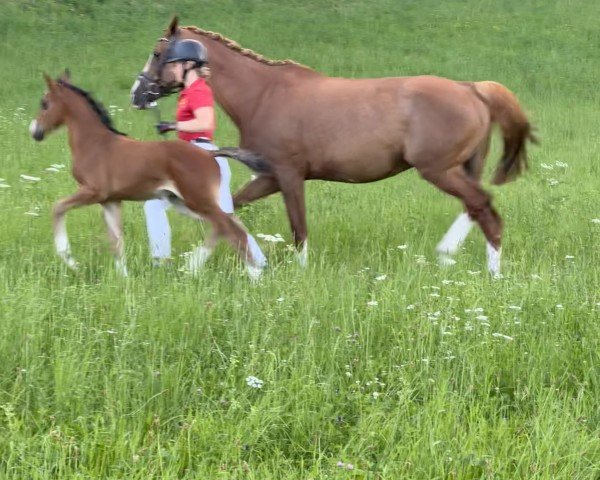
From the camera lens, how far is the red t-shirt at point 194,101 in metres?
7.23

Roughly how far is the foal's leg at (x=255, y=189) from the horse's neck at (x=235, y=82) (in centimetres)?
54

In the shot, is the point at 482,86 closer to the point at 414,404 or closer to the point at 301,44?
the point at 414,404

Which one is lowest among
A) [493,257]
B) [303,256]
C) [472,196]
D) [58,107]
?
[493,257]

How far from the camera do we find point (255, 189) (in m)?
7.87

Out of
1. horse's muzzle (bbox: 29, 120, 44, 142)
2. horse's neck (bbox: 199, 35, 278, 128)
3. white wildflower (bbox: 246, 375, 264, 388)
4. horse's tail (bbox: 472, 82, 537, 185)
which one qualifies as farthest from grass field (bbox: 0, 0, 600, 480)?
horse's neck (bbox: 199, 35, 278, 128)

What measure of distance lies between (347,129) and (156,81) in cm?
160

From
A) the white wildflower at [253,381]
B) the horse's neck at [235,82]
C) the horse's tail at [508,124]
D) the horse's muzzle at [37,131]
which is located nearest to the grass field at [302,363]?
the white wildflower at [253,381]

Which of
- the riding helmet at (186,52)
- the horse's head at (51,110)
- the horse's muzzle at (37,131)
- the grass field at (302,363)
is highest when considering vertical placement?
the riding helmet at (186,52)

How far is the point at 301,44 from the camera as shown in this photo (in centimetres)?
2261

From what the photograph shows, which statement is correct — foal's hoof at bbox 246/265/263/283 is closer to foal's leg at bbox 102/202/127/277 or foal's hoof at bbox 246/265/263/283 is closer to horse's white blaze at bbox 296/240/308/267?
horse's white blaze at bbox 296/240/308/267

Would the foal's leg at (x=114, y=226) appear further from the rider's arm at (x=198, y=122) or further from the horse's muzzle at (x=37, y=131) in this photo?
the rider's arm at (x=198, y=122)

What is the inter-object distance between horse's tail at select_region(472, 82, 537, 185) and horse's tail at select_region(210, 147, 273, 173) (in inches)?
80.1

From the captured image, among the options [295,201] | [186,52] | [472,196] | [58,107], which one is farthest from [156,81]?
[472,196]

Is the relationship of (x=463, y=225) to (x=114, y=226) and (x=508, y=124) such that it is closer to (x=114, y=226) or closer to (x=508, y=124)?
(x=508, y=124)
